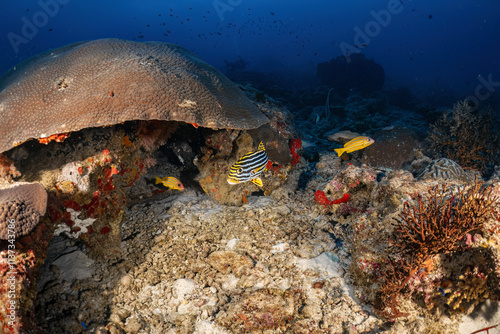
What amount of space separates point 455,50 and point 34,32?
152135mm

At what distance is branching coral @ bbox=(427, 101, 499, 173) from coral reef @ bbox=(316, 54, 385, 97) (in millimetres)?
13568

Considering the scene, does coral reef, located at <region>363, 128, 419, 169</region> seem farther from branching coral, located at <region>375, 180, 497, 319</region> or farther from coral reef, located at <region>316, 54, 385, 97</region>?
coral reef, located at <region>316, 54, 385, 97</region>

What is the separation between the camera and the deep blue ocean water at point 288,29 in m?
71.6

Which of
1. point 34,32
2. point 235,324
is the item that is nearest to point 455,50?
point 235,324

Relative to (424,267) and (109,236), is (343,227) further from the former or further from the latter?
(109,236)

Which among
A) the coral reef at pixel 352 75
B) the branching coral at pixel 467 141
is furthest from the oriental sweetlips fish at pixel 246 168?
the coral reef at pixel 352 75

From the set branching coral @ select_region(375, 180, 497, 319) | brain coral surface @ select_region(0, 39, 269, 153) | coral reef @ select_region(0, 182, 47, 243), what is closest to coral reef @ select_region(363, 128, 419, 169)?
branching coral @ select_region(375, 180, 497, 319)

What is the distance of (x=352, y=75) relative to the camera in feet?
69.8

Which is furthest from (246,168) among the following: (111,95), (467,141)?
(467,141)

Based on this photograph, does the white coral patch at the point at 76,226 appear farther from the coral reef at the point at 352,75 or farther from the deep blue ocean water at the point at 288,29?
the deep blue ocean water at the point at 288,29

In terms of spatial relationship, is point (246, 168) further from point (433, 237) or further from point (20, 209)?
point (20, 209)

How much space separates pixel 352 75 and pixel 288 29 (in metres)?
87.4

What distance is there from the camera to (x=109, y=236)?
334cm

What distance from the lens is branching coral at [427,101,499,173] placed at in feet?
21.2
